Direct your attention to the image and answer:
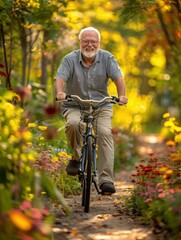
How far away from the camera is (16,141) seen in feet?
17.3

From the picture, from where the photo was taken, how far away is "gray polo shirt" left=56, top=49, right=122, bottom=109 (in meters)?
7.90

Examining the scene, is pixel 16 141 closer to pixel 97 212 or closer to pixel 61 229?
pixel 61 229

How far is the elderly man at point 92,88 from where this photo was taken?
7617 mm

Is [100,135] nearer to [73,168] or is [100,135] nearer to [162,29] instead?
[73,168]

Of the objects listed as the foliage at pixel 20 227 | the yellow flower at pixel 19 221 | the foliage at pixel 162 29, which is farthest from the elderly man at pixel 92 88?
the yellow flower at pixel 19 221

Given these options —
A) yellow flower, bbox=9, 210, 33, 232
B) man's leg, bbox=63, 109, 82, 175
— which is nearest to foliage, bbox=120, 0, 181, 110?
man's leg, bbox=63, 109, 82, 175

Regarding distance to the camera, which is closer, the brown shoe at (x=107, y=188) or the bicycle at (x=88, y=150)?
the bicycle at (x=88, y=150)

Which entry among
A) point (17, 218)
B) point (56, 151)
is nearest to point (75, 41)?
point (56, 151)

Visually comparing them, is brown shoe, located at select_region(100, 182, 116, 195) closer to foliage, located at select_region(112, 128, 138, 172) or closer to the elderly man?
the elderly man

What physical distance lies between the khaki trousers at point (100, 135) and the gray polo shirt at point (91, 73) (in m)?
0.29

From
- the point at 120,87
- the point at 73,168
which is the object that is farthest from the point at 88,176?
the point at 120,87

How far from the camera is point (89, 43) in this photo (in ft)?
25.4

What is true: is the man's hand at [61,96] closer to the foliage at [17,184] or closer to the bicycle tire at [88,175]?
the bicycle tire at [88,175]

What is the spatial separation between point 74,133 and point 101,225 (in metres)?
1.52
